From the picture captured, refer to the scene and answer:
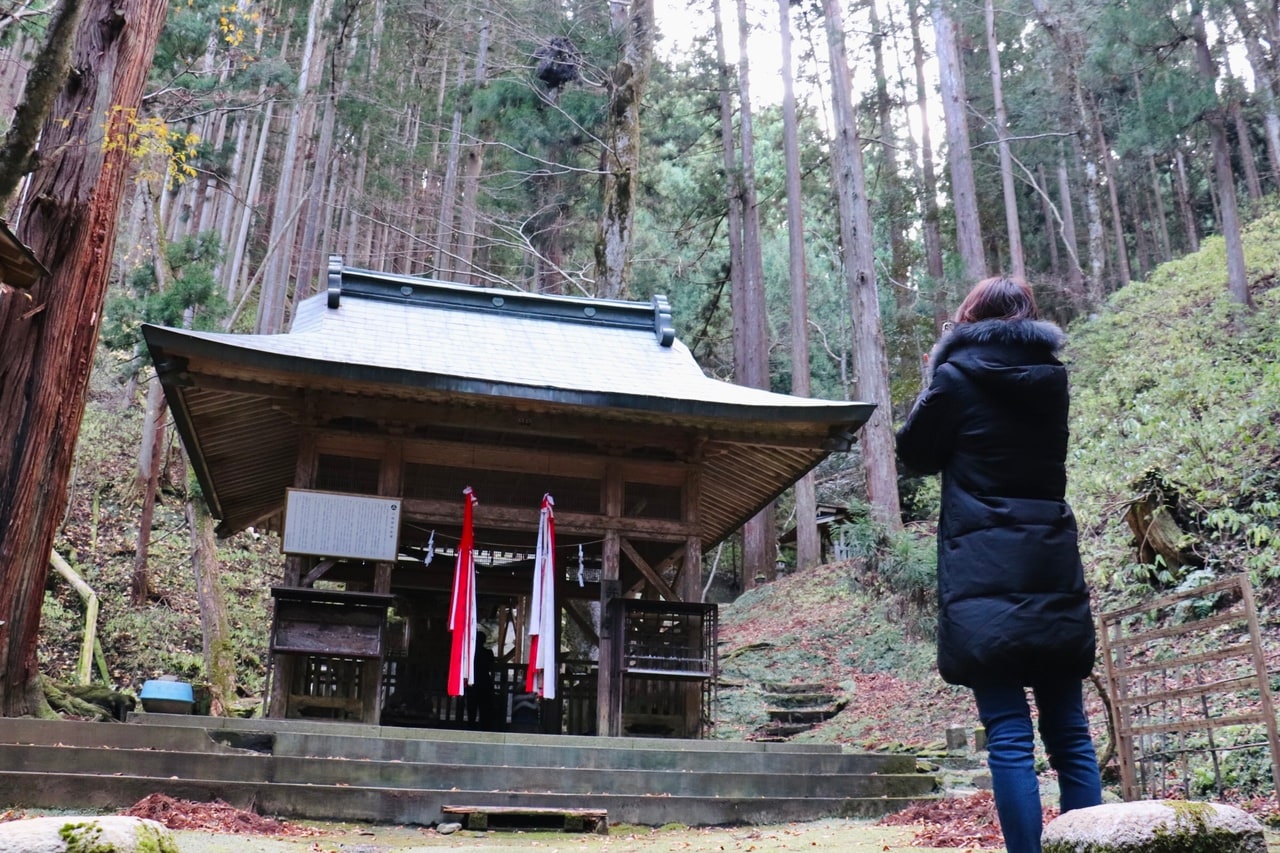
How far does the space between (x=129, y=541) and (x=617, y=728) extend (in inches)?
424

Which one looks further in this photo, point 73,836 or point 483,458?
point 483,458

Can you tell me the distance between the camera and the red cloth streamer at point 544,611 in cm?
878

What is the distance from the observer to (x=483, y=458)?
9.45m

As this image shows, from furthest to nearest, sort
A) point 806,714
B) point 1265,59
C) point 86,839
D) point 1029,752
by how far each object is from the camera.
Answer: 1. point 1265,59
2. point 806,714
3. point 1029,752
4. point 86,839

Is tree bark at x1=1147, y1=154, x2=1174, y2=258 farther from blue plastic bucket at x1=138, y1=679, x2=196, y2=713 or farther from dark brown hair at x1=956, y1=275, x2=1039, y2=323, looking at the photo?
dark brown hair at x1=956, y1=275, x2=1039, y2=323

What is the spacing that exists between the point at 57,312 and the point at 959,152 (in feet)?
53.7

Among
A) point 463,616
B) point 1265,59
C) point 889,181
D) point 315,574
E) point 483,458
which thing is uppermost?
point 889,181

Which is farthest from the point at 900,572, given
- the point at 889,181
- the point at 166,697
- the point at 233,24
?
the point at 889,181

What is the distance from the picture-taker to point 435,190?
79.2 ft

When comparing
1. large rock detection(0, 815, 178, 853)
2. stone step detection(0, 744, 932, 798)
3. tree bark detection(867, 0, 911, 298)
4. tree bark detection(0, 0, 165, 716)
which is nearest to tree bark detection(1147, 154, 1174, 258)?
tree bark detection(867, 0, 911, 298)

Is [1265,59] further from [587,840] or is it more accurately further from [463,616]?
[587,840]

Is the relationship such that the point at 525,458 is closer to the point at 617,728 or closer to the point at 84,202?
the point at 617,728

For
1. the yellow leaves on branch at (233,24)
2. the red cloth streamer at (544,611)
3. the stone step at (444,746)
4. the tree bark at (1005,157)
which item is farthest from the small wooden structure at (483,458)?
the tree bark at (1005,157)

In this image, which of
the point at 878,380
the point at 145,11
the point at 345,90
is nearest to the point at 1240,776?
the point at 145,11
